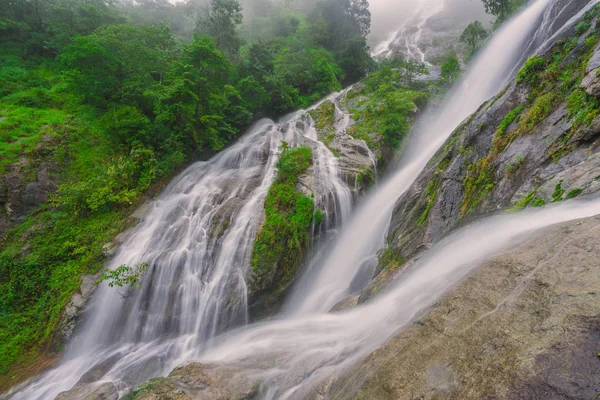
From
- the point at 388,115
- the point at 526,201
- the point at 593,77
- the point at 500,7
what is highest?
the point at 500,7

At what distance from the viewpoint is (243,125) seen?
17.9 metres

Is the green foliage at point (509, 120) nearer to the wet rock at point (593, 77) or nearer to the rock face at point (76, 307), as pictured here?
the wet rock at point (593, 77)

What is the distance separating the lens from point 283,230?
9.53 meters

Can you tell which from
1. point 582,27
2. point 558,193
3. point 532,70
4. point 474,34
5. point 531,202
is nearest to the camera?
point 558,193

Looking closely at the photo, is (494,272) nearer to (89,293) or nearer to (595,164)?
(595,164)

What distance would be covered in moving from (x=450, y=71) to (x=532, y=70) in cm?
1633

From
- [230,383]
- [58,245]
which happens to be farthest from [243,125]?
[230,383]

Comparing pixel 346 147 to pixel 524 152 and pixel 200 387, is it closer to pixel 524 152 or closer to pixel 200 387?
pixel 524 152

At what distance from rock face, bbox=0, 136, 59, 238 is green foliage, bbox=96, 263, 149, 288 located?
15.0 ft

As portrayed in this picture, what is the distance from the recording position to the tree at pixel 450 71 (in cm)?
2039

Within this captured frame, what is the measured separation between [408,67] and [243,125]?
1324 cm

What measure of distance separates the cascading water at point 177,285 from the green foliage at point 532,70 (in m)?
6.67

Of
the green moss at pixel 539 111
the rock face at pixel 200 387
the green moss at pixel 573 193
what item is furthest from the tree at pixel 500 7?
the rock face at pixel 200 387

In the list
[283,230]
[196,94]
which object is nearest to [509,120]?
[283,230]
